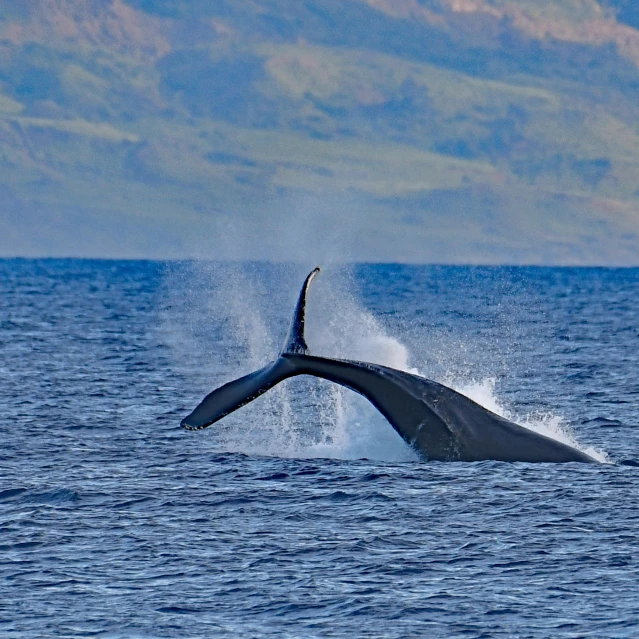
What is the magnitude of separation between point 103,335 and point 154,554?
3919cm

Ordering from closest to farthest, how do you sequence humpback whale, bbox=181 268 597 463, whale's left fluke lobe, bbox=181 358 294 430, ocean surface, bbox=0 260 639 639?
1. ocean surface, bbox=0 260 639 639
2. whale's left fluke lobe, bbox=181 358 294 430
3. humpback whale, bbox=181 268 597 463

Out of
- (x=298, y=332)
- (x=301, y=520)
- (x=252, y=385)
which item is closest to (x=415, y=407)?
(x=298, y=332)

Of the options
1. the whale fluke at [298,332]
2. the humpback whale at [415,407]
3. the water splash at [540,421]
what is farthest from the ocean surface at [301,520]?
the whale fluke at [298,332]

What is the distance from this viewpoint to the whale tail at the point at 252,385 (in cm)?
1875

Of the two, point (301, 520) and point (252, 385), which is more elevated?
point (252, 385)

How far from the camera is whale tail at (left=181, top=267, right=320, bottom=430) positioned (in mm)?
18750

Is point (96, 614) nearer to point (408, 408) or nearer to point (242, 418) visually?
point (408, 408)

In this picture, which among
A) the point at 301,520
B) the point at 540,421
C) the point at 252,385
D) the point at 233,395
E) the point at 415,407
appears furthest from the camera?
the point at 540,421

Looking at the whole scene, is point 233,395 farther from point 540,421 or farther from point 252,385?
point 540,421

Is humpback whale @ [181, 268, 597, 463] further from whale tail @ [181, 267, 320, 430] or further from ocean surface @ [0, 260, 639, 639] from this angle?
ocean surface @ [0, 260, 639, 639]

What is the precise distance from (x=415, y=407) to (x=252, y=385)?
8.43 feet

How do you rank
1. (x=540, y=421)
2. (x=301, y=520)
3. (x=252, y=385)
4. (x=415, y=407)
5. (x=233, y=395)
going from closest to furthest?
(x=301, y=520), (x=233, y=395), (x=252, y=385), (x=415, y=407), (x=540, y=421)

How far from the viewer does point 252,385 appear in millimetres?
19453

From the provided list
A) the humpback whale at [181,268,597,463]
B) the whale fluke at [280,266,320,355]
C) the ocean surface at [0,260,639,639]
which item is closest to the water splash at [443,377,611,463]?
the ocean surface at [0,260,639,639]
